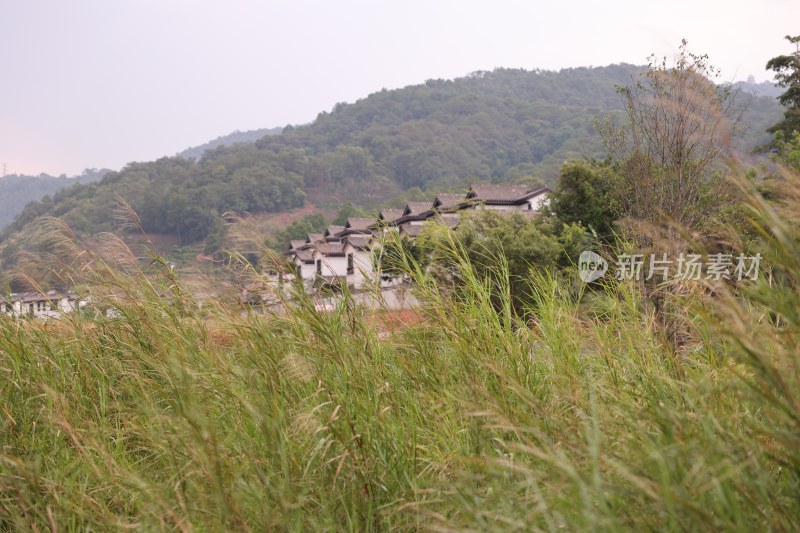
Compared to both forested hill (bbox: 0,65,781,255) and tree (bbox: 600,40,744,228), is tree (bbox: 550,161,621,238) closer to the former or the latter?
tree (bbox: 600,40,744,228)

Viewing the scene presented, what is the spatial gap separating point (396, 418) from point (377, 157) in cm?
10291

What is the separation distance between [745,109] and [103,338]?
39.6 feet

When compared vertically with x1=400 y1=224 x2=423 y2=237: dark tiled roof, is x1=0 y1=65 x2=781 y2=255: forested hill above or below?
above

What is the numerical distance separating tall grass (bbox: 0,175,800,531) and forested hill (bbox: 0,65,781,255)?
5549 cm

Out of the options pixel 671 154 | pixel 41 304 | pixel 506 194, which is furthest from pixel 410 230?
pixel 41 304

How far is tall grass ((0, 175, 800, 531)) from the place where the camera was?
1.42 m

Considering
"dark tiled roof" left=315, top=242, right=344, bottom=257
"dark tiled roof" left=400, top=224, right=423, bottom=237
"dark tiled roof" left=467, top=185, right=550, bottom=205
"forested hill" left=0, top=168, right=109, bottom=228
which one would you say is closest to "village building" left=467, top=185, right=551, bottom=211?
"dark tiled roof" left=467, top=185, right=550, bottom=205

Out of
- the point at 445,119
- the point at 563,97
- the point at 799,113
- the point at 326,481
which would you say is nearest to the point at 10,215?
the point at 445,119

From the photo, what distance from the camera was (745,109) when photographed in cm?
1207

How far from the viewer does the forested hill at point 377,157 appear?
74875mm

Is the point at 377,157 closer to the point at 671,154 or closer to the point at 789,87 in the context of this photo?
the point at 789,87

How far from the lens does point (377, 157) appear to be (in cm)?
10381

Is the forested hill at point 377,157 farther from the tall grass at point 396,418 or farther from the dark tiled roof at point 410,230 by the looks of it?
the tall grass at point 396,418

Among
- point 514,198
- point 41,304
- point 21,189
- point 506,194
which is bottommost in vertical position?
point 514,198
